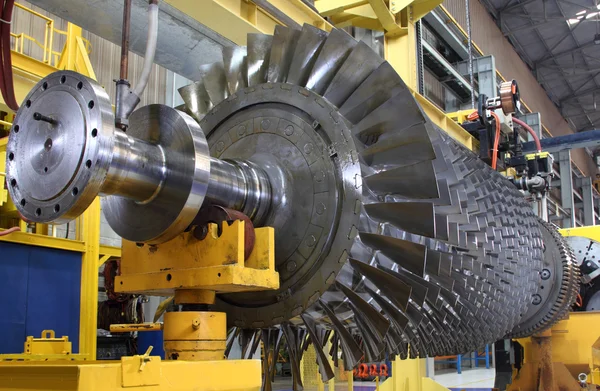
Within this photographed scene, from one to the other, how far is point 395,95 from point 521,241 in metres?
1.89

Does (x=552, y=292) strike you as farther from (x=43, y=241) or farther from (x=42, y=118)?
(x=43, y=241)

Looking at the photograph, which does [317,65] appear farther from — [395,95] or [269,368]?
[269,368]

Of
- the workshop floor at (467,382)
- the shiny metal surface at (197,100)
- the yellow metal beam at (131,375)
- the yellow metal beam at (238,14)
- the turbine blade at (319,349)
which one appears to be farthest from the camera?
the workshop floor at (467,382)

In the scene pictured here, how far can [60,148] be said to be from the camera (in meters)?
1.27

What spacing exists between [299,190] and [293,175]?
5 centimetres

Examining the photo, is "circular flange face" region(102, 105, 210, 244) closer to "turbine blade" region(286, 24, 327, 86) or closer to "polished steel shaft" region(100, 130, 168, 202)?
"polished steel shaft" region(100, 130, 168, 202)

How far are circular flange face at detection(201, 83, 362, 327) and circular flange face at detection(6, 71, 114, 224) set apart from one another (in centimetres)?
57

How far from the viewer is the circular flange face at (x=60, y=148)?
3.97 ft

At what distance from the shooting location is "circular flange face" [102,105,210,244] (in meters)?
1.38

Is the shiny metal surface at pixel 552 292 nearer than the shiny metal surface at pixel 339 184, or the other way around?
the shiny metal surface at pixel 339 184

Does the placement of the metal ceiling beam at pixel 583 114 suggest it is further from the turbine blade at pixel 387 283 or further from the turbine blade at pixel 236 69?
the turbine blade at pixel 387 283

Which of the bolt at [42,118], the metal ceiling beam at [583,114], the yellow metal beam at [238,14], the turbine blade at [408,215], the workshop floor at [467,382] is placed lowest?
the workshop floor at [467,382]

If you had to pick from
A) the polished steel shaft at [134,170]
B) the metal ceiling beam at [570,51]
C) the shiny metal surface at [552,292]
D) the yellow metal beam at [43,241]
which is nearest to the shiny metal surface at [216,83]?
the polished steel shaft at [134,170]

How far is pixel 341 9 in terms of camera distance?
398 centimetres
